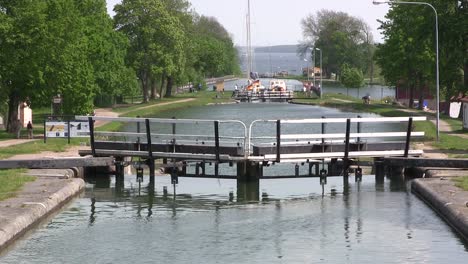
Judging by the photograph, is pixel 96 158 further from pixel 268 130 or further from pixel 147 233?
pixel 268 130

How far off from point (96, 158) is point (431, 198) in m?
14.6

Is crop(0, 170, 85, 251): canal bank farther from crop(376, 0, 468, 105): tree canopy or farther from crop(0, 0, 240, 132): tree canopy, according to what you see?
crop(376, 0, 468, 105): tree canopy

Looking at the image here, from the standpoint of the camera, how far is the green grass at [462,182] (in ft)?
118

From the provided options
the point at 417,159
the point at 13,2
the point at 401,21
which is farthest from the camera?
the point at 401,21

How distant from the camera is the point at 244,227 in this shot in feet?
105

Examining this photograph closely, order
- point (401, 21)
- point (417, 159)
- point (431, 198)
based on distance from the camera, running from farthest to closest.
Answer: point (401, 21) → point (417, 159) → point (431, 198)

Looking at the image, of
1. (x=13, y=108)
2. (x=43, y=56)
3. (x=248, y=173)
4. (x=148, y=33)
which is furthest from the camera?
(x=148, y=33)

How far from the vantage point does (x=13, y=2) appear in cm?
6378

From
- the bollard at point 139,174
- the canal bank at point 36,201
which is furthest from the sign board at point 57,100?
the bollard at point 139,174

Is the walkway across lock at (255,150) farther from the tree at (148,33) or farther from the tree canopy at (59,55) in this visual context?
the tree at (148,33)

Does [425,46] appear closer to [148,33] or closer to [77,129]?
[148,33]

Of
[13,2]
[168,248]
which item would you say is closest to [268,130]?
[13,2]

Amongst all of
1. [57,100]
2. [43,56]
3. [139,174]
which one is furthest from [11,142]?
[139,174]

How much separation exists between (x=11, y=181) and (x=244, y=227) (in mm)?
9695
